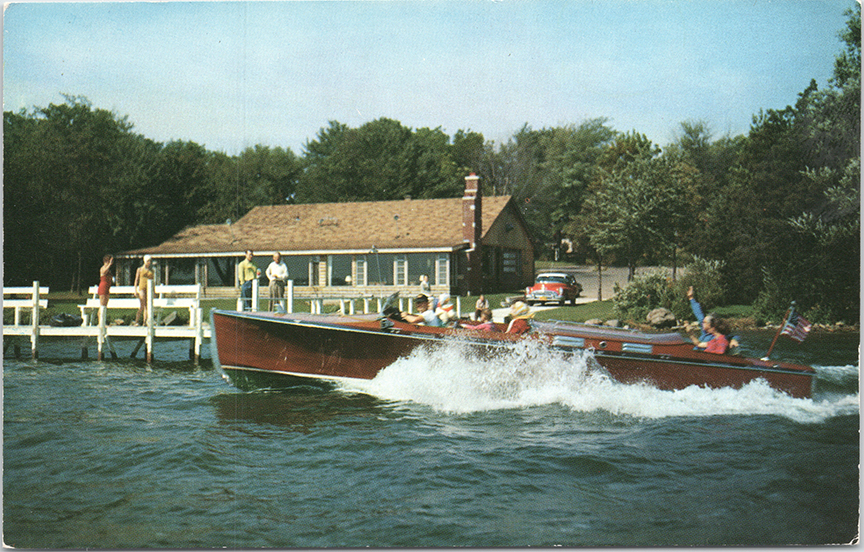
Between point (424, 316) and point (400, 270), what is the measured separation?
1071 cm

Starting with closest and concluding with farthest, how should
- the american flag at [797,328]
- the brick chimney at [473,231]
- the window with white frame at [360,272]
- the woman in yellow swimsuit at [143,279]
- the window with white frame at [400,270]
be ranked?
the american flag at [797,328] → the woman in yellow swimsuit at [143,279] → the window with white frame at [360,272] → the window with white frame at [400,270] → the brick chimney at [473,231]

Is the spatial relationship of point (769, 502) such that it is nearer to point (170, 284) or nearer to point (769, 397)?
point (769, 397)

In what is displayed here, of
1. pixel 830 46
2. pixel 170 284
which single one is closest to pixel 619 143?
pixel 170 284

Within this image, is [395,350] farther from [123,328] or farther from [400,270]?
[400,270]

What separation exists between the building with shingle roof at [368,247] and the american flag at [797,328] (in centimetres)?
774

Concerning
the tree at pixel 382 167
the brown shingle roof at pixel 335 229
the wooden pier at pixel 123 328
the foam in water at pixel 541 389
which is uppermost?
the tree at pixel 382 167

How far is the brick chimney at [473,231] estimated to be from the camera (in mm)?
20938

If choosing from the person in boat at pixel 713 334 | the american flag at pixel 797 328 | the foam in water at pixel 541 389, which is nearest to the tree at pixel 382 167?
the foam in water at pixel 541 389

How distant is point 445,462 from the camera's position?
6.00 m

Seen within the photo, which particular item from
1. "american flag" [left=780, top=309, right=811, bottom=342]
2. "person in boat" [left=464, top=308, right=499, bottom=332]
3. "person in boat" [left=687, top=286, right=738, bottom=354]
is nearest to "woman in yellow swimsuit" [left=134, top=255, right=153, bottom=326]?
"person in boat" [left=464, top=308, right=499, bottom=332]

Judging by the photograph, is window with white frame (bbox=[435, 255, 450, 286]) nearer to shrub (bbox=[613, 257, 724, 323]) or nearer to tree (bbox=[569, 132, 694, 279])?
tree (bbox=[569, 132, 694, 279])

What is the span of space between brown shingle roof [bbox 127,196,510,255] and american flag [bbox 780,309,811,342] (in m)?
7.63

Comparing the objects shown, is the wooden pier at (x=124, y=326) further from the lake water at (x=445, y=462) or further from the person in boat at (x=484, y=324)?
the lake water at (x=445, y=462)

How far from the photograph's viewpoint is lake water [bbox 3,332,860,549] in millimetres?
A: 4852
